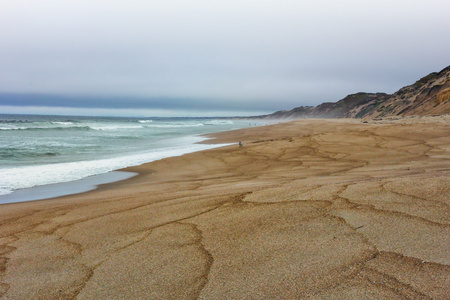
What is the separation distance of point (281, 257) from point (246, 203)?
5.13 ft

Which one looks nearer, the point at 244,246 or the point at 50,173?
the point at 244,246

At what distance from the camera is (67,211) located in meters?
5.24

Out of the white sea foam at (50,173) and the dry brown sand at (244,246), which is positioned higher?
the dry brown sand at (244,246)

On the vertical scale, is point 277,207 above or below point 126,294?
above

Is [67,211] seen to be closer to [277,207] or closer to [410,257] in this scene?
[277,207]

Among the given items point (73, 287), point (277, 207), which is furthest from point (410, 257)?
point (73, 287)

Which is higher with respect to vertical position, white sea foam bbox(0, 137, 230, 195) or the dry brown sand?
the dry brown sand

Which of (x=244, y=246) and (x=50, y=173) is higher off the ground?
(x=244, y=246)

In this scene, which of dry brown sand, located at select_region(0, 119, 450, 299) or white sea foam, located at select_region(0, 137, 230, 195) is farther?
white sea foam, located at select_region(0, 137, 230, 195)

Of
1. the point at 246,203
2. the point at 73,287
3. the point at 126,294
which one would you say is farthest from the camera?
the point at 246,203

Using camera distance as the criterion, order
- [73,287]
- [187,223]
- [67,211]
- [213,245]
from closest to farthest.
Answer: [73,287], [213,245], [187,223], [67,211]

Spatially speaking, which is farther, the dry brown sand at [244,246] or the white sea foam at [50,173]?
the white sea foam at [50,173]

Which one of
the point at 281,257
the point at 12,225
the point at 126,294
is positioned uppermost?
the point at 281,257

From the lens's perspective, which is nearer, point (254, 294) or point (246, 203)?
point (254, 294)
